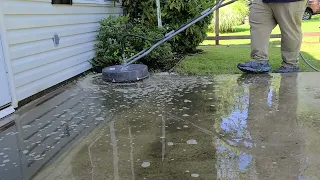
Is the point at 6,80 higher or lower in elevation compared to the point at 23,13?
lower

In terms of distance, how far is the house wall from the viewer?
3.02 metres

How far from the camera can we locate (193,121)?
8.33 feet

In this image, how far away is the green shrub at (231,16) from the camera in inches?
456

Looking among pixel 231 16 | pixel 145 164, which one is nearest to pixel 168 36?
pixel 145 164

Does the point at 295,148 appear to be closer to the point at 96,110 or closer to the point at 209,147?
the point at 209,147

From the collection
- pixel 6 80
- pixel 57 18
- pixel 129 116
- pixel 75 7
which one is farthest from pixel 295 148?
pixel 75 7

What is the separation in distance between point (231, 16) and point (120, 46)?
7960 millimetres

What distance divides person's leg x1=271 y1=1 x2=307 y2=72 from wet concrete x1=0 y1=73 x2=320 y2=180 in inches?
21.5

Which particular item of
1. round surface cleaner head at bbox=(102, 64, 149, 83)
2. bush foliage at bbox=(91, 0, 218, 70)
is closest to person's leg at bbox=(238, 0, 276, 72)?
bush foliage at bbox=(91, 0, 218, 70)

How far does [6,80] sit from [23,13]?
70 cm

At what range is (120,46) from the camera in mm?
4520

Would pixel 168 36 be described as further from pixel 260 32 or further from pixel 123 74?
pixel 260 32

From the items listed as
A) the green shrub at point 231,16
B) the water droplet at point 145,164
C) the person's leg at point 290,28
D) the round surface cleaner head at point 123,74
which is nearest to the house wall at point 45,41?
the round surface cleaner head at point 123,74

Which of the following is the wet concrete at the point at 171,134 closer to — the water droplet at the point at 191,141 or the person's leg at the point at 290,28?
the water droplet at the point at 191,141
